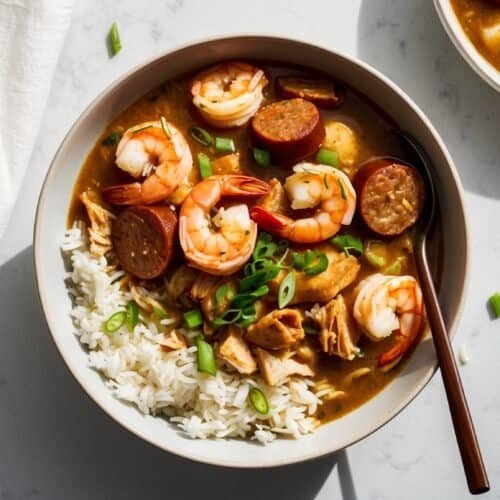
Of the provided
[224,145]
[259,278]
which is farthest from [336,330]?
[224,145]

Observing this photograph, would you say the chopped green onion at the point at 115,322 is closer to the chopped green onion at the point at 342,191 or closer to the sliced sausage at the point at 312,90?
the chopped green onion at the point at 342,191

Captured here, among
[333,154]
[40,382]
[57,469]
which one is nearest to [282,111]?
[333,154]

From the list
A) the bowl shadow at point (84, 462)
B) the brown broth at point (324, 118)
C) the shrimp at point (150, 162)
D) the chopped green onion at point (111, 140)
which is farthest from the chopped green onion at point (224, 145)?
the bowl shadow at point (84, 462)

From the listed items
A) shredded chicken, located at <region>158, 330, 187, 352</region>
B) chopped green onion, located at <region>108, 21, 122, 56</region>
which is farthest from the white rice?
chopped green onion, located at <region>108, 21, 122, 56</region>

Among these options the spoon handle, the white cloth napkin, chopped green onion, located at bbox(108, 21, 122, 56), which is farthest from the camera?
chopped green onion, located at bbox(108, 21, 122, 56)

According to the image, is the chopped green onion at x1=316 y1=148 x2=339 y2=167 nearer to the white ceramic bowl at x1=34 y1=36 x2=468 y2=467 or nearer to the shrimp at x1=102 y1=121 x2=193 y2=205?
the white ceramic bowl at x1=34 y1=36 x2=468 y2=467

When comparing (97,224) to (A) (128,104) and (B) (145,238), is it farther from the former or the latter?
(A) (128,104)
